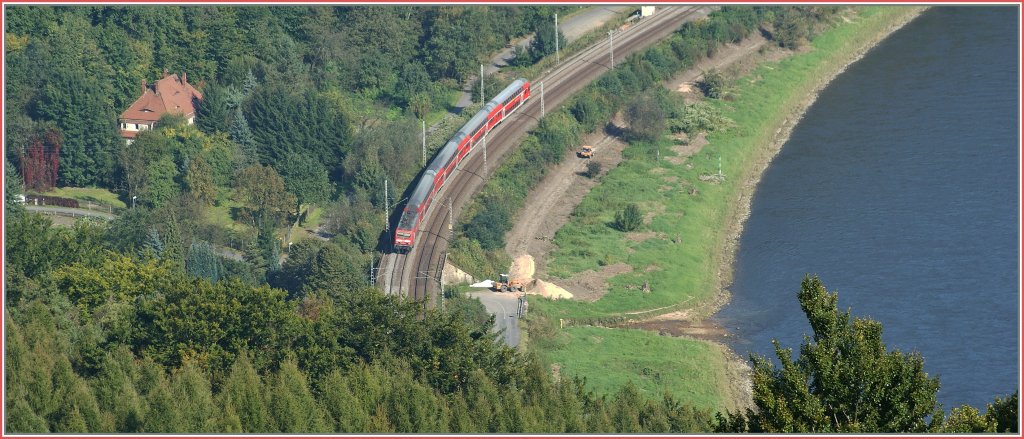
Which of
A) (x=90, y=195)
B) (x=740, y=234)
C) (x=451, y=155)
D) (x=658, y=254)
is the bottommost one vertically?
(x=658, y=254)

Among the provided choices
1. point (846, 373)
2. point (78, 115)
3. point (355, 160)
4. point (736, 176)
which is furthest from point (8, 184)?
point (846, 373)

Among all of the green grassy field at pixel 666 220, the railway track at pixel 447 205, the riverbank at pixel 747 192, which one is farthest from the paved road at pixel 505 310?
the riverbank at pixel 747 192

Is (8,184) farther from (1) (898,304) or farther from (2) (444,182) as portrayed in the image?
(1) (898,304)

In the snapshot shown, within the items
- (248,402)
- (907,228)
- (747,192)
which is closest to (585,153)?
(747,192)

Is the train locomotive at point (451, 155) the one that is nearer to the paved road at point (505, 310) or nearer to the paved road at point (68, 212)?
the paved road at point (505, 310)

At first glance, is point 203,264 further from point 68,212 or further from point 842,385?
point 842,385

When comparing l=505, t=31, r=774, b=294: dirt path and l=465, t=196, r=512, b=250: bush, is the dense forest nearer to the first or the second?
l=465, t=196, r=512, b=250: bush
